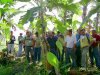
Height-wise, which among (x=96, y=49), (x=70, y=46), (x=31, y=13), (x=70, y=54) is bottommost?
(x=70, y=54)

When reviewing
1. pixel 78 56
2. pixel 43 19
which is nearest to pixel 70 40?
pixel 78 56

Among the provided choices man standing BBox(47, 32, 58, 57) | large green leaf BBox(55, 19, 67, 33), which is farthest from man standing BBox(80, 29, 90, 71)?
man standing BBox(47, 32, 58, 57)

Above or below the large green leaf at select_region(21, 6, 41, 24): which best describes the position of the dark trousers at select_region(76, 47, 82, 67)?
below

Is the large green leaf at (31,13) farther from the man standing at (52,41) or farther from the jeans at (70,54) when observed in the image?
the man standing at (52,41)

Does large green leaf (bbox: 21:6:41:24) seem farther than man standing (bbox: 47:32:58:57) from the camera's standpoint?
No

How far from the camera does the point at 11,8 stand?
11.5 m

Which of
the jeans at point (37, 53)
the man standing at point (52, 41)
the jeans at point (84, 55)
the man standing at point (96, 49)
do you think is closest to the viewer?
the man standing at point (96, 49)

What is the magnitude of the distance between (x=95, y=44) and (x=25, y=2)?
3199 mm

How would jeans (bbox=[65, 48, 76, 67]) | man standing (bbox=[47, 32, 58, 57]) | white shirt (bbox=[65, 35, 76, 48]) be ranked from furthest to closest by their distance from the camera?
man standing (bbox=[47, 32, 58, 57]) → jeans (bbox=[65, 48, 76, 67]) → white shirt (bbox=[65, 35, 76, 48])

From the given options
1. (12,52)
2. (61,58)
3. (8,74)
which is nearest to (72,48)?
(61,58)

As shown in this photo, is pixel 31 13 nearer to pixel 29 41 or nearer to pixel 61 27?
pixel 61 27

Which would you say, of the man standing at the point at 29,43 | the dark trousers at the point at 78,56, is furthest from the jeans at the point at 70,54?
the man standing at the point at 29,43

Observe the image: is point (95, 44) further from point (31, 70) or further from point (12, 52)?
point (12, 52)

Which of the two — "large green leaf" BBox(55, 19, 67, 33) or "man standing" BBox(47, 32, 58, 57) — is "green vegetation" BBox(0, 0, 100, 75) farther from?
"man standing" BBox(47, 32, 58, 57)
